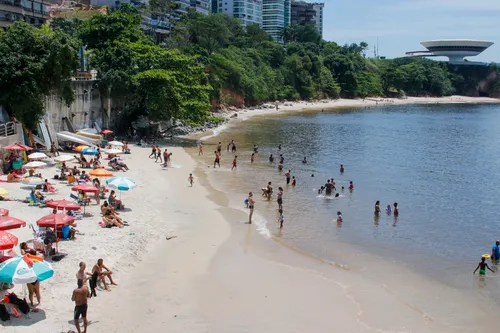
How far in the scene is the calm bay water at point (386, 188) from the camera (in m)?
23.7

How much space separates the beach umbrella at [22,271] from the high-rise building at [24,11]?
178 ft

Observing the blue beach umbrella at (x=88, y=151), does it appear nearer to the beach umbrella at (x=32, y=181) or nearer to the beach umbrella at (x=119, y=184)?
the beach umbrella at (x=32, y=181)

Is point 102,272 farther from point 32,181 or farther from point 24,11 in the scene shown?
point 24,11

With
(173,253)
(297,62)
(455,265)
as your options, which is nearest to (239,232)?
(173,253)

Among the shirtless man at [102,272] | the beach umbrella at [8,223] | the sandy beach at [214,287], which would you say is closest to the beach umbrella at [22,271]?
the sandy beach at [214,287]

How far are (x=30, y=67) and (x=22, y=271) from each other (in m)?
23.2

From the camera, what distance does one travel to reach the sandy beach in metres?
14.7

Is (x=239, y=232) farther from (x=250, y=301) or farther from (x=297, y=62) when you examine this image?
(x=297, y=62)

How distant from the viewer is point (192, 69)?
50.4 metres

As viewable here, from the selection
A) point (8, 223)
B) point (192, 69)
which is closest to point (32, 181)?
point (8, 223)

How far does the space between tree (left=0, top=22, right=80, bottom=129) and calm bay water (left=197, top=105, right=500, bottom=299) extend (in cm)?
1242

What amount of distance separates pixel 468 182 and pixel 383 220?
1570 centimetres

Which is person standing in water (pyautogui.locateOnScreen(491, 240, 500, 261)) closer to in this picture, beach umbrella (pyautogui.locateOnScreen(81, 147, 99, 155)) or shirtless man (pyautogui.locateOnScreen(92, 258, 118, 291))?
shirtless man (pyautogui.locateOnScreen(92, 258, 118, 291))

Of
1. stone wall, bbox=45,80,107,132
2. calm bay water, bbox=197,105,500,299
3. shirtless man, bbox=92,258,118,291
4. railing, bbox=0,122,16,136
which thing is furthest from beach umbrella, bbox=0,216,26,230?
stone wall, bbox=45,80,107,132
